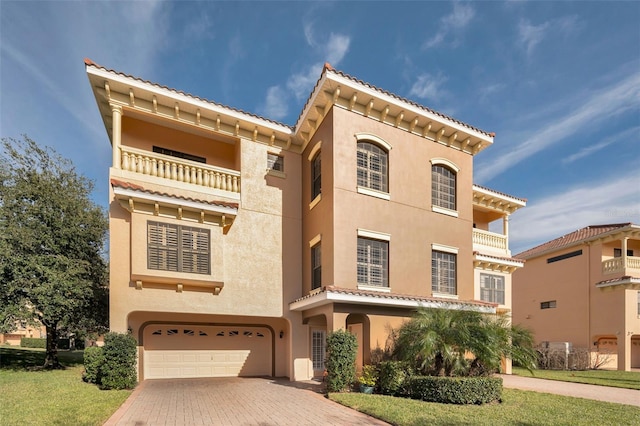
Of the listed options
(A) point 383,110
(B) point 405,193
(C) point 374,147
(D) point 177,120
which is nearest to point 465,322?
(B) point 405,193

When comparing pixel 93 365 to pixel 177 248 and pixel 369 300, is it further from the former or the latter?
pixel 369 300

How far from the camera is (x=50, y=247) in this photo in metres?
14.1

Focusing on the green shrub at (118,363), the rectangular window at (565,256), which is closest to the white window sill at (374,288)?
the green shrub at (118,363)

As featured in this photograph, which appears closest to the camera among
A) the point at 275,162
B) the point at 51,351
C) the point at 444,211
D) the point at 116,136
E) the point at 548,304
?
the point at 116,136

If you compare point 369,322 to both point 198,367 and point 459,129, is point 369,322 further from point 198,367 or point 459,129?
point 459,129

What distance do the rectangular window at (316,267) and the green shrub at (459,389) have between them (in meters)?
5.13

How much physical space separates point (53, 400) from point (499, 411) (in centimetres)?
1169

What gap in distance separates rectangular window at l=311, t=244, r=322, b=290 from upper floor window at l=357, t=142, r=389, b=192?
3.17 m

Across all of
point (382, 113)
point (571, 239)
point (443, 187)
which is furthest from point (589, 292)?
point (382, 113)

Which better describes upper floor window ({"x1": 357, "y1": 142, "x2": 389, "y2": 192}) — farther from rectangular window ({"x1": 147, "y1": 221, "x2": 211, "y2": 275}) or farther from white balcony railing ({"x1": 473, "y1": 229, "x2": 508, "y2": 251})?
white balcony railing ({"x1": 473, "y1": 229, "x2": 508, "y2": 251})

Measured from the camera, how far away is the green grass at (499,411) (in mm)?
9016

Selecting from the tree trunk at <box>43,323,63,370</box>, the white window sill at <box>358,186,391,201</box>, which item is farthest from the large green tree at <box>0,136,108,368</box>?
the white window sill at <box>358,186,391,201</box>

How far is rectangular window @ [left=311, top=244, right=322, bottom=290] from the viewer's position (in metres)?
14.7

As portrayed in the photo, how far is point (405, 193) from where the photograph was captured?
1540 centimetres
